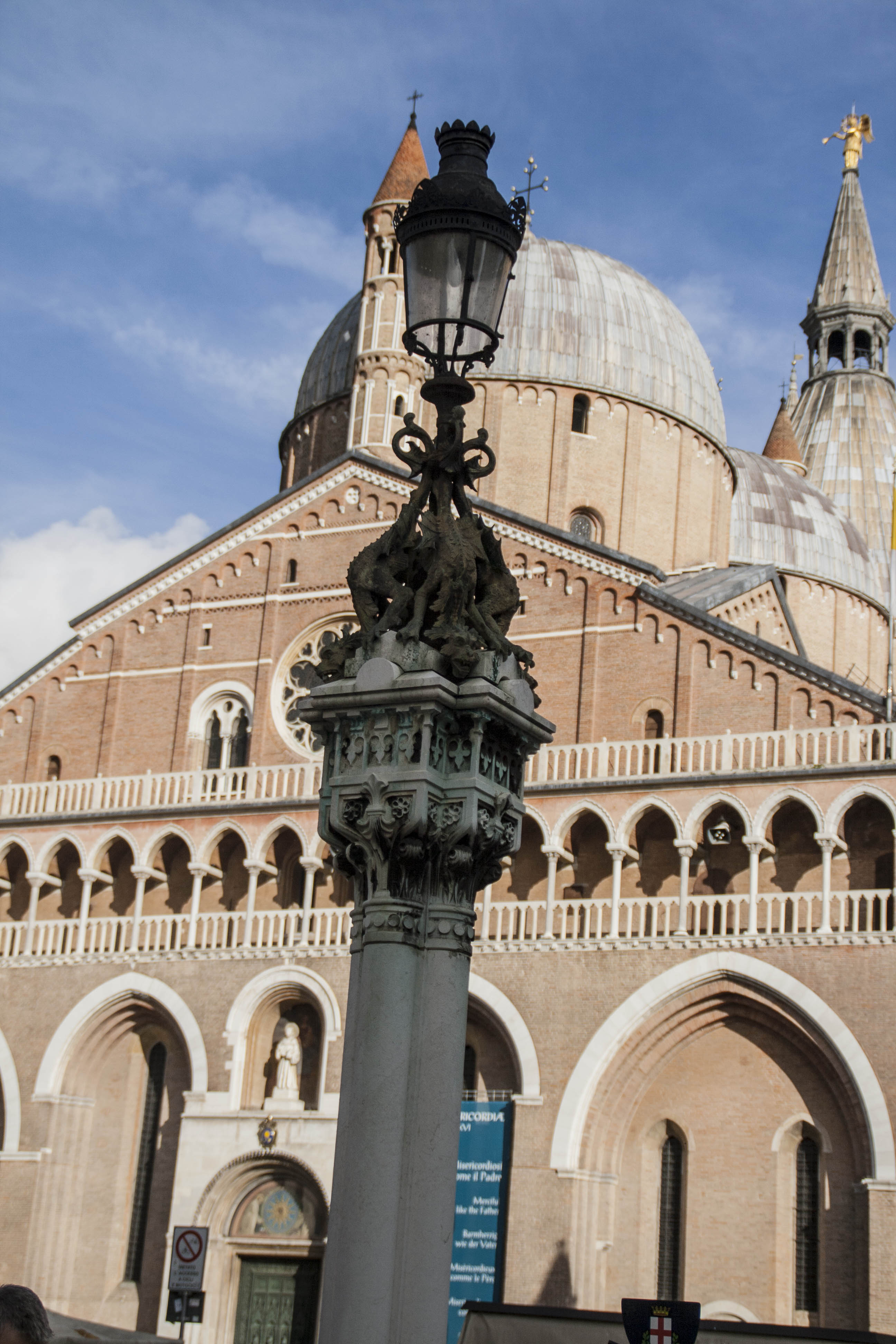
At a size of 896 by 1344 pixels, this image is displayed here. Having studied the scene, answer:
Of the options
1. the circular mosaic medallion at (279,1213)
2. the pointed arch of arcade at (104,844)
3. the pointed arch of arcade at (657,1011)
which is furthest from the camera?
the pointed arch of arcade at (104,844)

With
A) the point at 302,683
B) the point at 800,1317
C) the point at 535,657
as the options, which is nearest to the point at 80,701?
the point at 302,683

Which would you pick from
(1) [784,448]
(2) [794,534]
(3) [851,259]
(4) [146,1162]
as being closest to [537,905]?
(4) [146,1162]

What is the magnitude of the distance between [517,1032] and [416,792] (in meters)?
19.5

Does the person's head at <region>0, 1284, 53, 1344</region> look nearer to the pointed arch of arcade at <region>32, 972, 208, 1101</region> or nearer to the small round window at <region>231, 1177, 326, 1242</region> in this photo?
the small round window at <region>231, 1177, 326, 1242</region>

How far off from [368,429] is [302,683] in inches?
213

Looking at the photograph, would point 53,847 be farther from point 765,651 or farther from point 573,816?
point 765,651

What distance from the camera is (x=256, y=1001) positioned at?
1112 inches

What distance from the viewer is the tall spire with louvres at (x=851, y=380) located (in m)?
59.2

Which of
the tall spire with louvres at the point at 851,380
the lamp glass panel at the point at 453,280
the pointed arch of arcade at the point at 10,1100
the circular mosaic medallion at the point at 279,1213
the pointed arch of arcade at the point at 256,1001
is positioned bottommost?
the circular mosaic medallion at the point at 279,1213

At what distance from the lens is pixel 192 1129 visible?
27.8 m

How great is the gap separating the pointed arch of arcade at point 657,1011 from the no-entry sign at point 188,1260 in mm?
10159

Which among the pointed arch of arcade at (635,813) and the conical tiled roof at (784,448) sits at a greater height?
the conical tiled roof at (784,448)

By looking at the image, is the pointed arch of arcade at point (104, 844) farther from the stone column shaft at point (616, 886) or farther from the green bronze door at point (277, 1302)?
the stone column shaft at point (616, 886)

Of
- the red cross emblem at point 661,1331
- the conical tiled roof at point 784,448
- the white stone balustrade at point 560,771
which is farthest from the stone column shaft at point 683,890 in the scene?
the conical tiled roof at point 784,448
